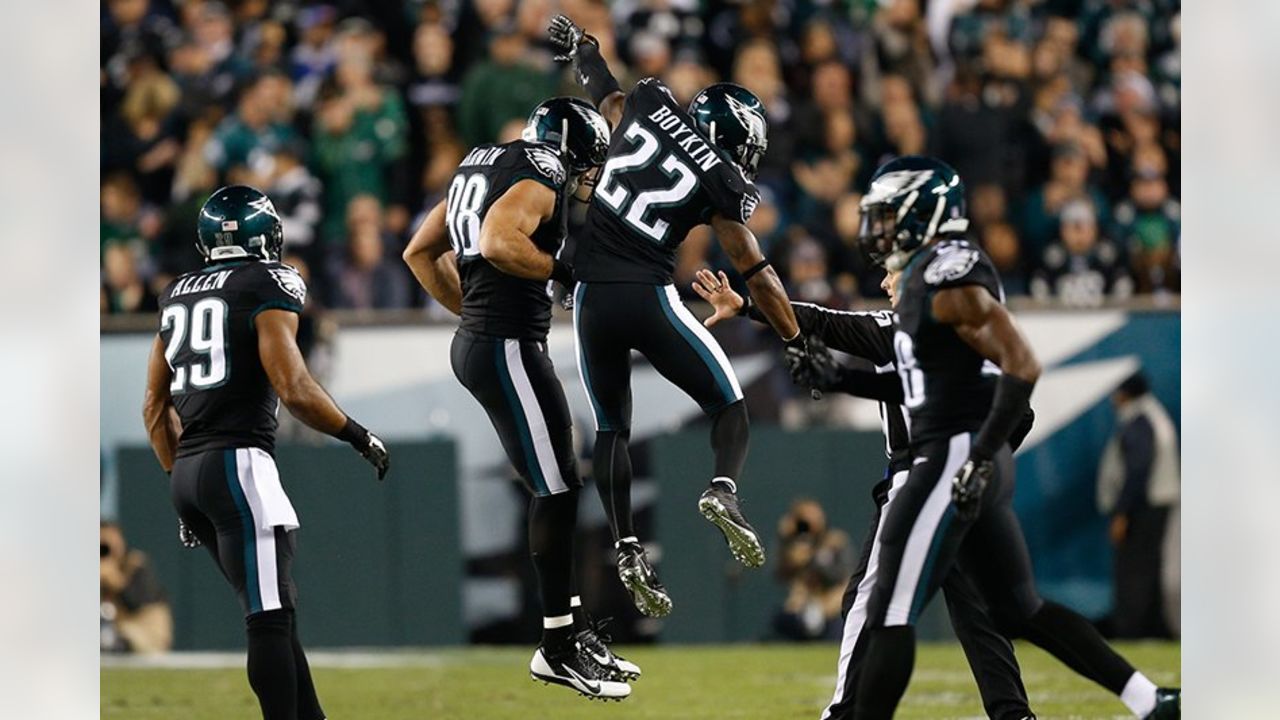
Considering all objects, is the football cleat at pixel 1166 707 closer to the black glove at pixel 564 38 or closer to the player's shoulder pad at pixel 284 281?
the player's shoulder pad at pixel 284 281

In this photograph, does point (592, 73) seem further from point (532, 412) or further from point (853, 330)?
point (853, 330)

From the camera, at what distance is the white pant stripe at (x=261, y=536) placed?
6.53 m

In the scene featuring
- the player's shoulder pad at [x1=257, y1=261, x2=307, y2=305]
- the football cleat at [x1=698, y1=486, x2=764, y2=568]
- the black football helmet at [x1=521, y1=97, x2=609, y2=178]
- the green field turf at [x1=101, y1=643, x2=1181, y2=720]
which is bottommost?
the green field turf at [x1=101, y1=643, x2=1181, y2=720]

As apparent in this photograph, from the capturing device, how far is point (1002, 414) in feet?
18.7

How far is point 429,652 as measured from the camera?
1234 cm

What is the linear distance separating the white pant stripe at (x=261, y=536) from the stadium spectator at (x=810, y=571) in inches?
254

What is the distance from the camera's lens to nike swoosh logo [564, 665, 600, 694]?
7207 millimetres

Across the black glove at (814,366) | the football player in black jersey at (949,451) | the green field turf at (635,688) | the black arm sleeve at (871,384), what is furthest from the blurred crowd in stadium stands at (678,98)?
the football player in black jersey at (949,451)

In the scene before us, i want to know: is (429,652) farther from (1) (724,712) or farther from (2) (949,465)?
(2) (949,465)

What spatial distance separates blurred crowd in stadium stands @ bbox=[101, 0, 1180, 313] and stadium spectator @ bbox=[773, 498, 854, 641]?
5.15 ft

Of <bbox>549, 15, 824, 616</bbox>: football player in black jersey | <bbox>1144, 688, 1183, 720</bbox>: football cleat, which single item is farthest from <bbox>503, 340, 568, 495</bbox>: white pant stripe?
<bbox>1144, 688, 1183, 720</bbox>: football cleat

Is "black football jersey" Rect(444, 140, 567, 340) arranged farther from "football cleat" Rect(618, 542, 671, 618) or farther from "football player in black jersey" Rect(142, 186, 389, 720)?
"football cleat" Rect(618, 542, 671, 618)

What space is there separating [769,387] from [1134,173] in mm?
3409

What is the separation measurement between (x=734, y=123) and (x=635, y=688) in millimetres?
4336
